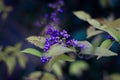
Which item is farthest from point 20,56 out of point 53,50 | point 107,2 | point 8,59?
point 53,50

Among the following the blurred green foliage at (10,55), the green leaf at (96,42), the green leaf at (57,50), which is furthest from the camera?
the blurred green foliage at (10,55)

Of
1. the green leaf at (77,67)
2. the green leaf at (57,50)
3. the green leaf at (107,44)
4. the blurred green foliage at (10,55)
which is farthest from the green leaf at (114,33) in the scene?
the green leaf at (77,67)

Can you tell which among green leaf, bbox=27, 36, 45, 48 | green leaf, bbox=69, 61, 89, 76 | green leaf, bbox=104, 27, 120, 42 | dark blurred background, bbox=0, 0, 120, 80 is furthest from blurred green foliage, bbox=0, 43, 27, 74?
green leaf, bbox=104, 27, 120, 42

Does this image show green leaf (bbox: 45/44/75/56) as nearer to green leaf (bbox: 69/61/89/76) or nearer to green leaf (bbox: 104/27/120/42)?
green leaf (bbox: 104/27/120/42)

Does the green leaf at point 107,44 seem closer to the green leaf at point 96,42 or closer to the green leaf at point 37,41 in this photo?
the green leaf at point 96,42

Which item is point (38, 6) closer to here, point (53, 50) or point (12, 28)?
point (12, 28)

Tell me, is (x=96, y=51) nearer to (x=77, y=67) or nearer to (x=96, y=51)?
(x=96, y=51)
